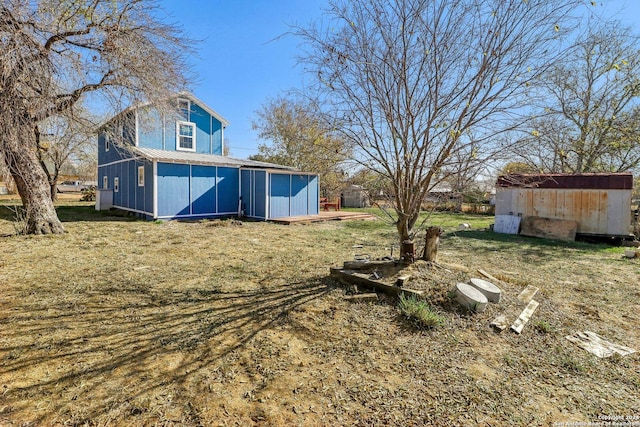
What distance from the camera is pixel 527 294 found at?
12.3 feet

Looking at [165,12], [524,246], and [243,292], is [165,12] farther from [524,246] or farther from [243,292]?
[524,246]

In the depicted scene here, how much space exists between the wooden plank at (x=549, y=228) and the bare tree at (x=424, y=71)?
7.22 m

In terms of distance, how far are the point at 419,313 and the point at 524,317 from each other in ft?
3.65

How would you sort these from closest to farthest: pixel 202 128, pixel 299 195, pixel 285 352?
pixel 285 352 → pixel 299 195 → pixel 202 128

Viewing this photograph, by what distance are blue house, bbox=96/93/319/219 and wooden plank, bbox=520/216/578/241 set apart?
7.26 metres

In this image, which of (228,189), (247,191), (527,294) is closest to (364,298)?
(527,294)

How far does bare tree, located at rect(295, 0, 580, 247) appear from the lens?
3.34 metres

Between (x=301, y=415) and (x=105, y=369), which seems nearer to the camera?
(x=301, y=415)

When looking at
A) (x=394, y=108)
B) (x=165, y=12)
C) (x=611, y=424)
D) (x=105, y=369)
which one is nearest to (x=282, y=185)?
(x=165, y=12)

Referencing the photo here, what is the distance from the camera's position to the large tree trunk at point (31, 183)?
5.92 metres

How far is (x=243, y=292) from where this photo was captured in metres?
3.88

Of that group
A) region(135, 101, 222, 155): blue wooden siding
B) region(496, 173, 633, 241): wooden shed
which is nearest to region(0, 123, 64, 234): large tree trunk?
region(135, 101, 222, 155): blue wooden siding

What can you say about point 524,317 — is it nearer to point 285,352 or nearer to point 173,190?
point 285,352

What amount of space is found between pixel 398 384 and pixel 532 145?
2.93m
